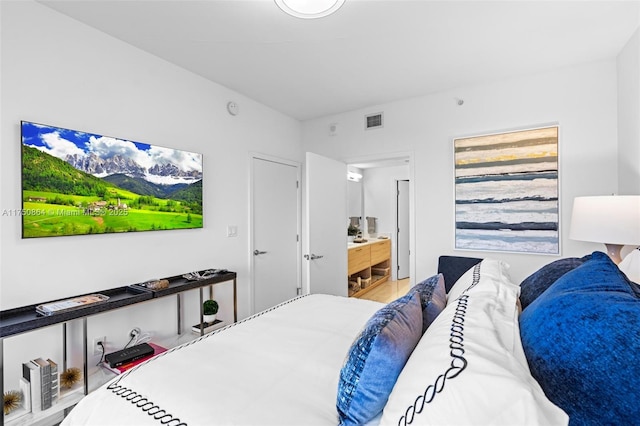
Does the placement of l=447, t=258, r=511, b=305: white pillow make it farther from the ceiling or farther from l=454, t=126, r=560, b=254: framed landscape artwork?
the ceiling

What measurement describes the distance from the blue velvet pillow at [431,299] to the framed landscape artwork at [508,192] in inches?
64.0

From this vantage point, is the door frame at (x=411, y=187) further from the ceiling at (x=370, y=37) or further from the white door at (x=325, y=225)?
the ceiling at (x=370, y=37)

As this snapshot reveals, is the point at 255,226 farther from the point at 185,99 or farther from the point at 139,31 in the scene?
the point at 139,31

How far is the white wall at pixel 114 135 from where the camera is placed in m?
1.75

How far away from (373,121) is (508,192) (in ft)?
5.40

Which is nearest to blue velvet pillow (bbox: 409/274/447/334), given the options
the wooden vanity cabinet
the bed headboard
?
the bed headboard

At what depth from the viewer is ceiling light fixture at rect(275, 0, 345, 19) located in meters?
1.70

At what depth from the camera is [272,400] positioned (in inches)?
41.3

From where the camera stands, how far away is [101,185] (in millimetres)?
2109

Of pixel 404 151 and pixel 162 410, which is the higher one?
pixel 404 151

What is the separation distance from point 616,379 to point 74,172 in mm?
2651

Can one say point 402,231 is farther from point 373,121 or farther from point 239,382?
point 239,382

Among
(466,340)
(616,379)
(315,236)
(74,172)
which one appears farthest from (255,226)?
(616,379)

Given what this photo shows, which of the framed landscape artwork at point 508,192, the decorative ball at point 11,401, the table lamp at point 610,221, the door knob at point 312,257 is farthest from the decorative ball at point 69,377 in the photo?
the table lamp at point 610,221
